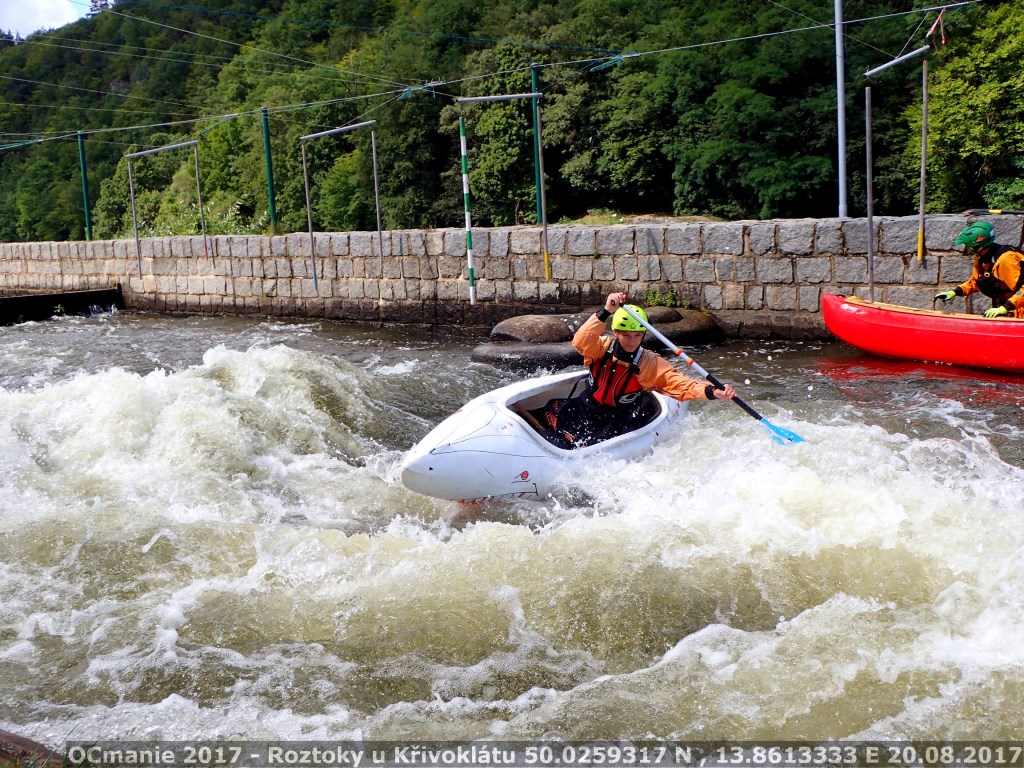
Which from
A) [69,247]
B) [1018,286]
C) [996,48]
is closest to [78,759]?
[1018,286]

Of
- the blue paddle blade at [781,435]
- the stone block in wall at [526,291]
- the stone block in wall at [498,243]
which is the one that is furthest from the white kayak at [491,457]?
the stone block in wall at [498,243]

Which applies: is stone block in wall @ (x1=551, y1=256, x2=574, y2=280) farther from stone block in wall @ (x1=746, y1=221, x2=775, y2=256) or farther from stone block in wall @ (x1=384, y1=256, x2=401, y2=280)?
stone block in wall @ (x1=384, y1=256, x2=401, y2=280)

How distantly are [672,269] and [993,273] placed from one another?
350 cm

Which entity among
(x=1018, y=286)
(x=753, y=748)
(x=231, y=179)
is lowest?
(x=753, y=748)

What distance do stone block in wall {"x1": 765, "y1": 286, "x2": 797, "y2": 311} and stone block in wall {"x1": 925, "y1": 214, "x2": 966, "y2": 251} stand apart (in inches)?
56.4

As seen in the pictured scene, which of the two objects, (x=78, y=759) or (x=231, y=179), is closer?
(x=78, y=759)

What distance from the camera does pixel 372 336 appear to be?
1230cm

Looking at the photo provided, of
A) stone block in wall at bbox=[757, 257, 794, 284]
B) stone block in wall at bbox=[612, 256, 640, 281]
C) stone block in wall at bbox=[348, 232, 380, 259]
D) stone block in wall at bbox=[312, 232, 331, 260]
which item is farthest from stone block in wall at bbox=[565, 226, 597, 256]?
stone block in wall at bbox=[312, 232, 331, 260]

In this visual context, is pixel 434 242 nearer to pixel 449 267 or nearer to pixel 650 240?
pixel 449 267

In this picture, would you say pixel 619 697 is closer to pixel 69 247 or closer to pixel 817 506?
pixel 817 506

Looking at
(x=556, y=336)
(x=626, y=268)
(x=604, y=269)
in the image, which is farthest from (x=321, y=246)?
(x=556, y=336)

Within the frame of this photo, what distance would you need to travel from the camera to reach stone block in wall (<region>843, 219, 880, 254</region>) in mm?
9578

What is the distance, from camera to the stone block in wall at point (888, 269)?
9.47 m

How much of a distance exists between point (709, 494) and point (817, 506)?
0.56m
